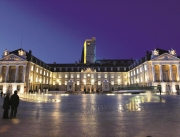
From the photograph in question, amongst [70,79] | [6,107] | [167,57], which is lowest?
[6,107]

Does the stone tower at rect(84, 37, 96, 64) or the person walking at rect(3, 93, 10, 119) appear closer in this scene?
the person walking at rect(3, 93, 10, 119)

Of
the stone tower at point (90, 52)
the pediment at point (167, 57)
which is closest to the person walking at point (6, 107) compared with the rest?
the pediment at point (167, 57)

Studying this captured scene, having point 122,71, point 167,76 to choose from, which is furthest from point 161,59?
point 122,71

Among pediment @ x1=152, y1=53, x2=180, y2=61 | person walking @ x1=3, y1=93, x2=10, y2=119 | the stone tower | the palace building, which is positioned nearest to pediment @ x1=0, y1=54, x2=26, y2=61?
the palace building

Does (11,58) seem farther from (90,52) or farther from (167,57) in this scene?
(167,57)

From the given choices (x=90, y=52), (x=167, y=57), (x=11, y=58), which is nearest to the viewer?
(x=167, y=57)

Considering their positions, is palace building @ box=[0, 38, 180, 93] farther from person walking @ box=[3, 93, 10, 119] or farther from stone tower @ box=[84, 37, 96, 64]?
person walking @ box=[3, 93, 10, 119]

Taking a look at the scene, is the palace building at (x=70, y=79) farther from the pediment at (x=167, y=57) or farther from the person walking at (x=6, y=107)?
the person walking at (x=6, y=107)

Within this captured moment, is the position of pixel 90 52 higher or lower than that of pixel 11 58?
higher

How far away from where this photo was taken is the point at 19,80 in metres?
51.2

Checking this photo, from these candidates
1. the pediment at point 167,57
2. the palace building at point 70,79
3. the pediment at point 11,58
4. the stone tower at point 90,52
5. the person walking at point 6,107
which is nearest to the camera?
the person walking at point 6,107

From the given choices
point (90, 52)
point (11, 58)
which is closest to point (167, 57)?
point (90, 52)

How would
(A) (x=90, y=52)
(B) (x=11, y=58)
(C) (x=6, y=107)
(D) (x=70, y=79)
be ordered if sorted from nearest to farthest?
(C) (x=6, y=107) < (D) (x=70, y=79) < (B) (x=11, y=58) < (A) (x=90, y=52)

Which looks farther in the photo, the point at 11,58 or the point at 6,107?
the point at 11,58
